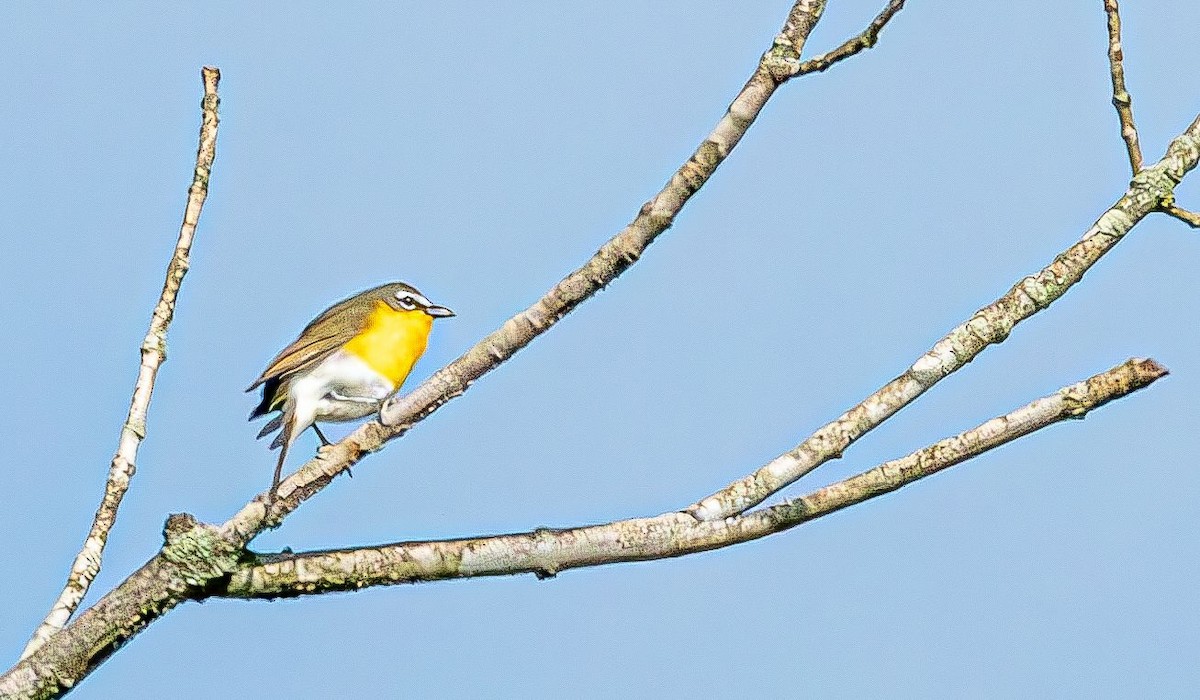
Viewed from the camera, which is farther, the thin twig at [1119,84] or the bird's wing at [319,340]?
the bird's wing at [319,340]

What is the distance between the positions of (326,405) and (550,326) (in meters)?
3.25

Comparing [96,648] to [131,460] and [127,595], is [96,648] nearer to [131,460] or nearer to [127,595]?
[127,595]

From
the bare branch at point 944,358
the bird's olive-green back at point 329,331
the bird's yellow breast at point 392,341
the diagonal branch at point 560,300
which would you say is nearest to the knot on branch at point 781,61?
the diagonal branch at point 560,300

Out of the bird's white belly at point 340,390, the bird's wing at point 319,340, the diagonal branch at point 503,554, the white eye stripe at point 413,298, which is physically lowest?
the diagonal branch at point 503,554

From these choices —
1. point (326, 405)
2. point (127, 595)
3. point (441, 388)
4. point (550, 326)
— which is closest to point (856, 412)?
point (550, 326)

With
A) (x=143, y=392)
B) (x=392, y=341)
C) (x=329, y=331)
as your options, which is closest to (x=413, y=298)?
(x=392, y=341)

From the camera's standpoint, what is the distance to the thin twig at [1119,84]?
351 centimetres

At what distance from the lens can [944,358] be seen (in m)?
3.31

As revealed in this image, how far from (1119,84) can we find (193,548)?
2.73 m

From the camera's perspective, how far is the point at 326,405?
621cm

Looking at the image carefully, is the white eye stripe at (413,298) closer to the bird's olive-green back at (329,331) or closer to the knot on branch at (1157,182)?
the bird's olive-green back at (329,331)

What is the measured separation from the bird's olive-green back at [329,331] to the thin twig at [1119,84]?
3789 mm

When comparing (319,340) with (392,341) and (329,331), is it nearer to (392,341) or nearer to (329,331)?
(329,331)

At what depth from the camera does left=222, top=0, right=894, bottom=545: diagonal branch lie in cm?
316
